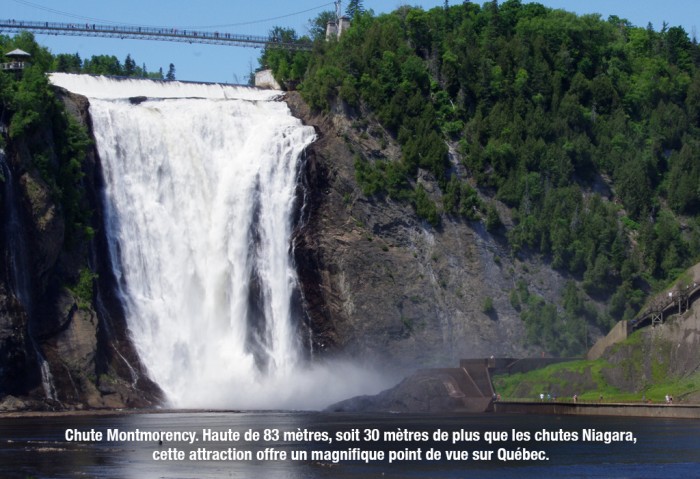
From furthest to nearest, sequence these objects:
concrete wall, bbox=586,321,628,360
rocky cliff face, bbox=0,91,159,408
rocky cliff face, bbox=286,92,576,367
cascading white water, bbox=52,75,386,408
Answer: rocky cliff face, bbox=286,92,576,367
cascading white water, bbox=52,75,386,408
concrete wall, bbox=586,321,628,360
rocky cliff face, bbox=0,91,159,408

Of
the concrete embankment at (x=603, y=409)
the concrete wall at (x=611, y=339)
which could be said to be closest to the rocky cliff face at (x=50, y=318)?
the concrete embankment at (x=603, y=409)

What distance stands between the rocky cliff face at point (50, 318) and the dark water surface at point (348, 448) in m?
7.76

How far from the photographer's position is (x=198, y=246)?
12175 centimetres

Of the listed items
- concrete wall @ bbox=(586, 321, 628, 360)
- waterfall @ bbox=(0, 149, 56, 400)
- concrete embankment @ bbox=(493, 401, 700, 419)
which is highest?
waterfall @ bbox=(0, 149, 56, 400)

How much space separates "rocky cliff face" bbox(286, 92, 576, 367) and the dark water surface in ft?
79.6

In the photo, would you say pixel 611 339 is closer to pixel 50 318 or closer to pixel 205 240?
pixel 205 240

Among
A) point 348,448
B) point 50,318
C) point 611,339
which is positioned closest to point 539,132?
point 611,339

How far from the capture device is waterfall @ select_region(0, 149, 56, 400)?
337ft

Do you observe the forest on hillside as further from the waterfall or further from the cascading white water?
the waterfall

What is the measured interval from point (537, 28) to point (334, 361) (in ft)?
150

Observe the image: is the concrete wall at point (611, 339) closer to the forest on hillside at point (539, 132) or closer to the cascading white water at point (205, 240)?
the forest on hillside at point (539, 132)

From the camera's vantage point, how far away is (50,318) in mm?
106625

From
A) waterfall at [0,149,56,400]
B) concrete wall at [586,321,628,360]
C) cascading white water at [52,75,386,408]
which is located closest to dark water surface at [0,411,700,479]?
waterfall at [0,149,56,400]

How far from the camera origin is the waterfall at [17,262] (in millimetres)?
102812
